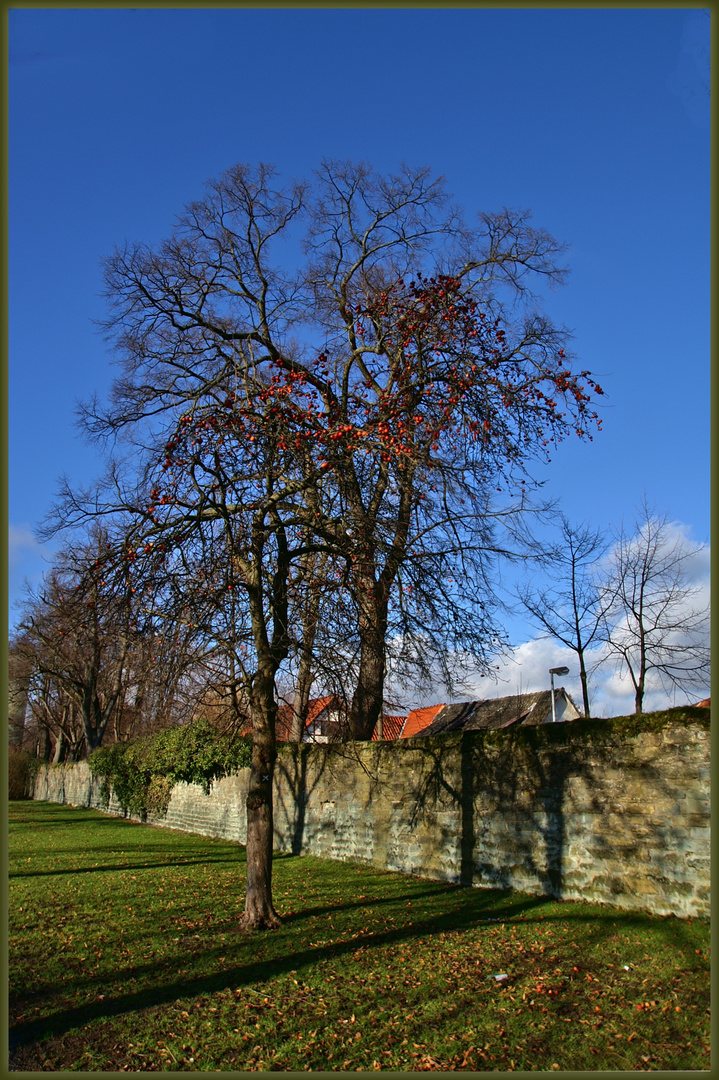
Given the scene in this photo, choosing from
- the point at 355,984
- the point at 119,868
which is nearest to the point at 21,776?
the point at 119,868

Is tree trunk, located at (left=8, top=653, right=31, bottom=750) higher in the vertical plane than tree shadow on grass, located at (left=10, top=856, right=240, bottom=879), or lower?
higher

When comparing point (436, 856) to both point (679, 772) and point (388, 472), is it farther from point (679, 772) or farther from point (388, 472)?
point (388, 472)

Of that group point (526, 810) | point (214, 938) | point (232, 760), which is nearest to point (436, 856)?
point (526, 810)

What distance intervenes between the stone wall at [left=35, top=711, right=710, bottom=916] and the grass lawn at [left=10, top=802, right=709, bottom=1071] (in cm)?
36

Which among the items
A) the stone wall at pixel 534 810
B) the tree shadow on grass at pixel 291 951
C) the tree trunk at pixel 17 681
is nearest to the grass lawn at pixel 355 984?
the tree shadow on grass at pixel 291 951

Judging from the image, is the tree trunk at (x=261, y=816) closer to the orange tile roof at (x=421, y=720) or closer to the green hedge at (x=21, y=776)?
the orange tile roof at (x=421, y=720)

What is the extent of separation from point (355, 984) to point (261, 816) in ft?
7.65

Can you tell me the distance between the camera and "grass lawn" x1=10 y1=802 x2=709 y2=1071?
4734 mm

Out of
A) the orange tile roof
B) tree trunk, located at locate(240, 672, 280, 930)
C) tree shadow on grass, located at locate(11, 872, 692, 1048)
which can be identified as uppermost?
tree trunk, located at locate(240, 672, 280, 930)

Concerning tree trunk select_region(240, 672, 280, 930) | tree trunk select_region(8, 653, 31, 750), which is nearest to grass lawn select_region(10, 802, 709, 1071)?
tree trunk select_region(240, 672, 280, 930)

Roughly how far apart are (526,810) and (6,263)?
319 inches

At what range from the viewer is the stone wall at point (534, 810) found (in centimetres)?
720

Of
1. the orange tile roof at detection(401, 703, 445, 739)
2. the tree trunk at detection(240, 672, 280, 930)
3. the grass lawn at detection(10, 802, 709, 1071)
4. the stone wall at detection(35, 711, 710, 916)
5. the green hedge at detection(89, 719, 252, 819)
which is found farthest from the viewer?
the orange tile roof at detection(401, 703, 445, 739)

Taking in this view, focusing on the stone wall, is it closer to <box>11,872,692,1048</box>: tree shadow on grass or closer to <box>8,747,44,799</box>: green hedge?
<box>11,872,692,1048</box>: tree shadow on grass
